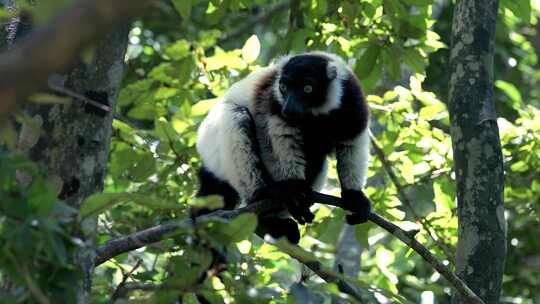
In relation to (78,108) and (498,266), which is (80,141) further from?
(498,266)

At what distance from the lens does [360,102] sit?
6.71 meters

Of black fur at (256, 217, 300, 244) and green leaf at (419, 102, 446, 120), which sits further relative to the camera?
green leaf at (419, 102, 446, 120)

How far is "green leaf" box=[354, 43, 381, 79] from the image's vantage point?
6715 mm

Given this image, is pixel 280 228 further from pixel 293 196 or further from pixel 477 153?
pixel 477 153

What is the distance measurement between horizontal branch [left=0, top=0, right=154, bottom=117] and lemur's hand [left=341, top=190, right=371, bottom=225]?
4402 millimetres

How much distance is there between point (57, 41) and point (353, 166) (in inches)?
195

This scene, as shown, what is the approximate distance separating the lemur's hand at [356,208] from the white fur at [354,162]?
6.7 inches

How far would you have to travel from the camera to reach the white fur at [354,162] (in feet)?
21.5

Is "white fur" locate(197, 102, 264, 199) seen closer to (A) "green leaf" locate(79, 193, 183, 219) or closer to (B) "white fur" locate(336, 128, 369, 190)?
(B) "white fur" locate(336, 128, 369, 190)

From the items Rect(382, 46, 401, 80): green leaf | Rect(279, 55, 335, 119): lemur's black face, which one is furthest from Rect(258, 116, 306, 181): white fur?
Rect(382, 46, 401, 80): green leaf

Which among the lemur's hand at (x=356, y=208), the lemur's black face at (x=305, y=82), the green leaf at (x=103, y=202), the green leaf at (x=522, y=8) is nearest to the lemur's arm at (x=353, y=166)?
the lemur's hand at (x=356, y=208)

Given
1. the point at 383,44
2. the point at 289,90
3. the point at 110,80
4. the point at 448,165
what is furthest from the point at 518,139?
the point at 110,80

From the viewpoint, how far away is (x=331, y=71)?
688 cm

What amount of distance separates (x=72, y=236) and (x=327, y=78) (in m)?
4.03
